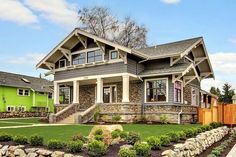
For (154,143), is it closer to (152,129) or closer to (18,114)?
(152,129)

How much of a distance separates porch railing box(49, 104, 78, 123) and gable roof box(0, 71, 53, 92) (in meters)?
14.8

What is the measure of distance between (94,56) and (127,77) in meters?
4.12

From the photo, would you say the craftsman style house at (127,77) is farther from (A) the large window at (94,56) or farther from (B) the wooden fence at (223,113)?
(B) the wooden fence at (223,113)

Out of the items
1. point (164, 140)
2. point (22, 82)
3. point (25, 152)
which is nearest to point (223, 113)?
point (164, 140)

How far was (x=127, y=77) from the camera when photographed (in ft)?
70.3

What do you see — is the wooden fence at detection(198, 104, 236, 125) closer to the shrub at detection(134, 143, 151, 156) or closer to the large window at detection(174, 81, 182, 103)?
the large window at detection(174, 81, 182, 103)

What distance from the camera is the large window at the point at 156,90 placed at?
21766 millimetres

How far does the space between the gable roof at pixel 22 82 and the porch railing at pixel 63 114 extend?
48.5 feet

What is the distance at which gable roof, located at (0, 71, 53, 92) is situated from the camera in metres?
36.7

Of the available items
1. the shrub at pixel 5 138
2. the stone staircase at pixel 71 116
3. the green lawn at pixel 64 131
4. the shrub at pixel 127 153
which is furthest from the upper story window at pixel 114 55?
the shrub at pixel 127 153

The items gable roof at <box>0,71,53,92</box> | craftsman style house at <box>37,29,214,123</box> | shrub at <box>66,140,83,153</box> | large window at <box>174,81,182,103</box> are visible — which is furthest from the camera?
gable roof at <box>0,71,53,92</box>

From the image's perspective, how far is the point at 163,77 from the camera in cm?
2170

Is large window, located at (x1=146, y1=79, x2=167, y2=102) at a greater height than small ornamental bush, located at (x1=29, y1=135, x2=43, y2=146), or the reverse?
large window, located at (x1=146, y1=79, x2=167, y2=102)

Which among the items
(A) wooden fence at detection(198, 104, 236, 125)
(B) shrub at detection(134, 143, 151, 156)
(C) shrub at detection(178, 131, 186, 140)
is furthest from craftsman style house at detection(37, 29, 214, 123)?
(B) shrub at detection(134, 143, 151, 156)
